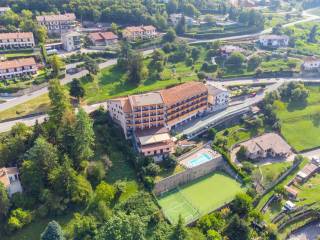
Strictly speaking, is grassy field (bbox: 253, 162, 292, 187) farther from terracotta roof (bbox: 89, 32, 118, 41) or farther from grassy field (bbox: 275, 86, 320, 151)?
terracotta roof (bbox: 89, 32, 118, 41)

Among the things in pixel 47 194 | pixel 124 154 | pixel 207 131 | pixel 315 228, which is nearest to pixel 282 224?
pixel 315 228

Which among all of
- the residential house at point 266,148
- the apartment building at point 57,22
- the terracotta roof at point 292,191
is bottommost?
the terracotta roof at point 292,191

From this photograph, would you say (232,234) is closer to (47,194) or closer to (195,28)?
(47,194)

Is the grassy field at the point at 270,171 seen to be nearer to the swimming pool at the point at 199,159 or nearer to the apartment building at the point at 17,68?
the swimming pool at the point at 199,159


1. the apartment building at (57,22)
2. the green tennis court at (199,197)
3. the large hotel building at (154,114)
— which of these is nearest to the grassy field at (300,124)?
the green tennis court at (199,197)

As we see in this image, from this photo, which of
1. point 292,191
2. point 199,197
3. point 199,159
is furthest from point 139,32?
point 292,191

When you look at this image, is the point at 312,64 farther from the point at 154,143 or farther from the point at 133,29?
the point at 154,143
